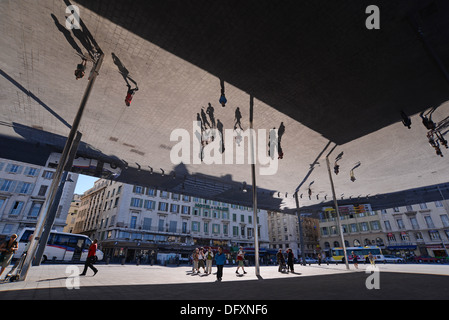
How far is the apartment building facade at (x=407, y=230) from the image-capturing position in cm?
3812

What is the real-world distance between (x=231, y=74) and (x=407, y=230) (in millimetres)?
51624

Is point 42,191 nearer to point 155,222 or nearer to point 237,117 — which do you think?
point 155,222

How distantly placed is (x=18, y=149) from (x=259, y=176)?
17.5 meters

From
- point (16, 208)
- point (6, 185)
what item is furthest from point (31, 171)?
point (16, 208)

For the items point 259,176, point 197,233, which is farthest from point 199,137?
point 197,233

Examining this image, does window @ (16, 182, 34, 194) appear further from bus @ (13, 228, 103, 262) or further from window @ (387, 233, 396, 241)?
window @ (387, 233, 396, 241)

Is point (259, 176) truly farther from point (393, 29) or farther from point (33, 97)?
point (33, 97)

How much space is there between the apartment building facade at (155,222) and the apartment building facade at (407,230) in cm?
2007

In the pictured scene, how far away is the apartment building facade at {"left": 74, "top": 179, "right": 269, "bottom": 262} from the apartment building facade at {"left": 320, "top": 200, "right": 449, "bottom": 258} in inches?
790

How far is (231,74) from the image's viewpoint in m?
8.56

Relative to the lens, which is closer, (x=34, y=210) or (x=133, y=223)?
(x=34, y=210)

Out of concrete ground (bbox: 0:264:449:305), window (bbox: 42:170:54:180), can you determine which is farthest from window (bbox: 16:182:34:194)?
concrete ground (bbox: 0:264:449:305)

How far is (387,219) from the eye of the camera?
44.9 m
